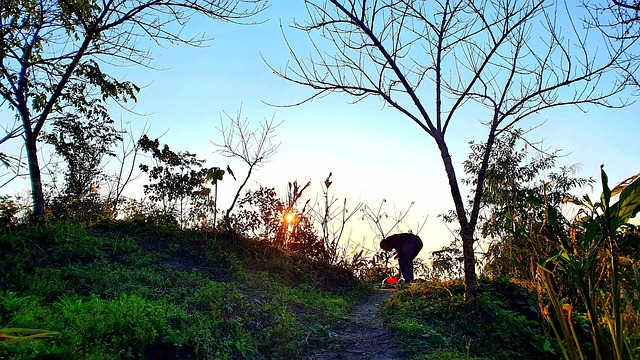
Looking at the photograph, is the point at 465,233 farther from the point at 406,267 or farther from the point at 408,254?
the point at 406,267

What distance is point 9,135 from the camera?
667 cm

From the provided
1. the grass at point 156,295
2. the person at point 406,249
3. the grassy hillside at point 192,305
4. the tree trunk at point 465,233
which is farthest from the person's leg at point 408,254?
the tree trunk at point 465,233

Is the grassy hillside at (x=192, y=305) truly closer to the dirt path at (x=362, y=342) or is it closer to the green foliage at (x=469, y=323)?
the green foliage at (x=469, y=323)

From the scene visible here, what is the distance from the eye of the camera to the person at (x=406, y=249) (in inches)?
380

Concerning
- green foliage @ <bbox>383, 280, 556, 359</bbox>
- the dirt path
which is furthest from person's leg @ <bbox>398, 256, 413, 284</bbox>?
the dirt path

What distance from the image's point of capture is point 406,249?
9656 millimetres

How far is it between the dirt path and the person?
4.12 meters

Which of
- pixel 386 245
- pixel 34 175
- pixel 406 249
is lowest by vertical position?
pixel 406 249

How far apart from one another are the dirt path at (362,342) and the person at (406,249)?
412cm

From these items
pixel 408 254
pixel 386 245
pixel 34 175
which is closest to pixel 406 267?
pixel 408 254

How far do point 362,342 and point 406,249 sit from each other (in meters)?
5.42

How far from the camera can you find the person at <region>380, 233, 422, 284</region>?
31.7 feet

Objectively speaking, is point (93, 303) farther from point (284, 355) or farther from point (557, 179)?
point (557, 179)

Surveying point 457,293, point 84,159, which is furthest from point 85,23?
point 457,293
